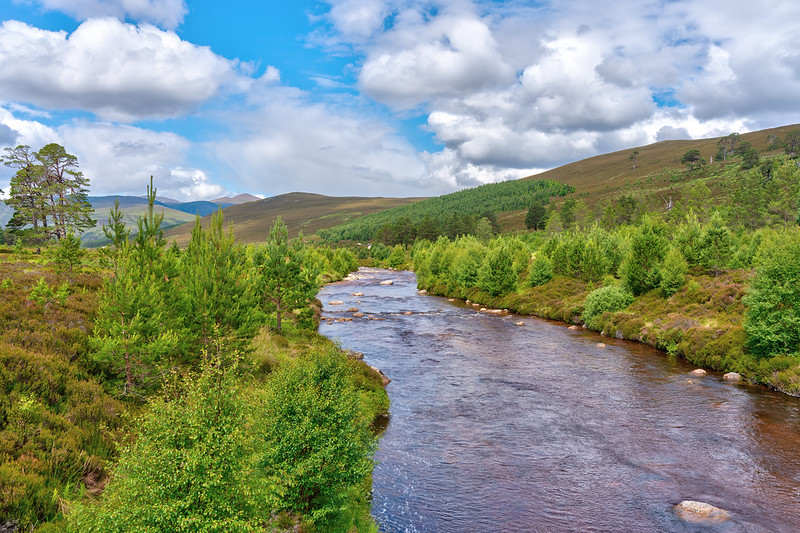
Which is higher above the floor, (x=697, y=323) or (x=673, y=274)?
(x=673, y=274)

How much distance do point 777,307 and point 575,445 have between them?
21.2 metres

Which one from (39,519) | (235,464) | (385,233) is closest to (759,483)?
(235,464)

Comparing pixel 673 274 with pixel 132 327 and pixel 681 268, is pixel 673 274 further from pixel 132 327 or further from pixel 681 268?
A: pixel 132 327

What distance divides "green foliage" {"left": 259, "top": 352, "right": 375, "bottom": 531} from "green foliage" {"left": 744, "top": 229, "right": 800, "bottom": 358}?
1241 inches

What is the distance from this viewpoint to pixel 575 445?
22.5m

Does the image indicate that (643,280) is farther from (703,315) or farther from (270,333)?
(270,333)

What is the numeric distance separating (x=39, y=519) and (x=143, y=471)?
5699mm

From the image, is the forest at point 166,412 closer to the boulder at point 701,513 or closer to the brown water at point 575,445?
the brown water at point 575,445

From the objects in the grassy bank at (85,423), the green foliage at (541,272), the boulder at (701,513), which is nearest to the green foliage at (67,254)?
the grassy bank at (85,423)

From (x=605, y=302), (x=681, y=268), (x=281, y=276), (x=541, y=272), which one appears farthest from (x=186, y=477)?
(x=541, y=272)

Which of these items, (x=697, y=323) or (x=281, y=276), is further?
(x=697, y=323)

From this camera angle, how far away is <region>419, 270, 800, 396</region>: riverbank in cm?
3052

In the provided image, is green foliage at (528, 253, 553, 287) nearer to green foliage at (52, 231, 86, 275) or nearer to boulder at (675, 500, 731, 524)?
boulder at (675, 500, 731, 524)

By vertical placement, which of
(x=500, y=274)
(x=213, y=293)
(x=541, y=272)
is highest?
(x=213, y=293)
